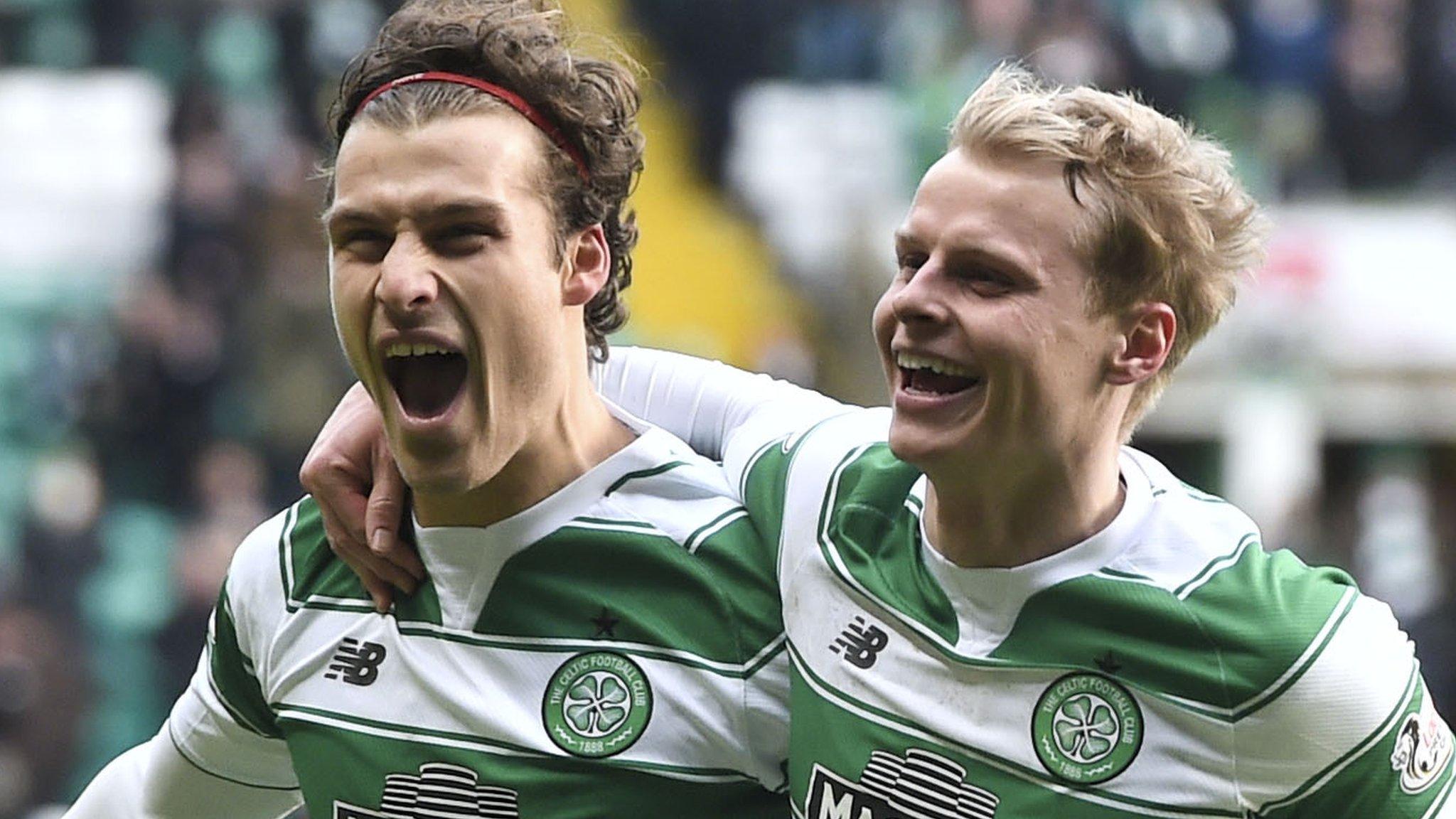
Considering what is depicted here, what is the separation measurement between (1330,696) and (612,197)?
4.34 ft

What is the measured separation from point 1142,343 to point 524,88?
987 mm

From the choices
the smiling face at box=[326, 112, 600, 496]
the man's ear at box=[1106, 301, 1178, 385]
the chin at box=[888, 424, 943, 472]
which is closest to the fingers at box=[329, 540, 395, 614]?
the smiling face at box=[326, 112, 600, 496]

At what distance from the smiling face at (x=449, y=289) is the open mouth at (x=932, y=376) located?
1.71 feet

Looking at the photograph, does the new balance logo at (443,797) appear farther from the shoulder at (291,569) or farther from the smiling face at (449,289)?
the smiling face at (449,289)

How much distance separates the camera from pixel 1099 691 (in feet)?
11.4

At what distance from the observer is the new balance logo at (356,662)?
3787 millimetres

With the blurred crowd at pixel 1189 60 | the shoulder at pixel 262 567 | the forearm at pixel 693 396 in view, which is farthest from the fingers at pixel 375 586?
the blurred crowd at pixel 1189 60

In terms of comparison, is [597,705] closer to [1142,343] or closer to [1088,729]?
[1088,729]

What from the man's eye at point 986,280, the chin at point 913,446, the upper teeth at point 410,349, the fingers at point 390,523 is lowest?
the fingers at point 390,523

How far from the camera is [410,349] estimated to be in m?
3.50

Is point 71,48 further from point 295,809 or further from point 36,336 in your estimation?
point 295,809

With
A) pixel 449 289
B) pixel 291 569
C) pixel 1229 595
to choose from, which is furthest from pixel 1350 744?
pixel 291 569

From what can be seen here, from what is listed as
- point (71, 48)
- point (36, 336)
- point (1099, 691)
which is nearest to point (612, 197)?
point (1099, 691)

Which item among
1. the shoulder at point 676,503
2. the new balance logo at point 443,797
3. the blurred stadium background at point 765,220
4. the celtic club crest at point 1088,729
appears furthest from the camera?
the blurred stadium background at point 765,220
